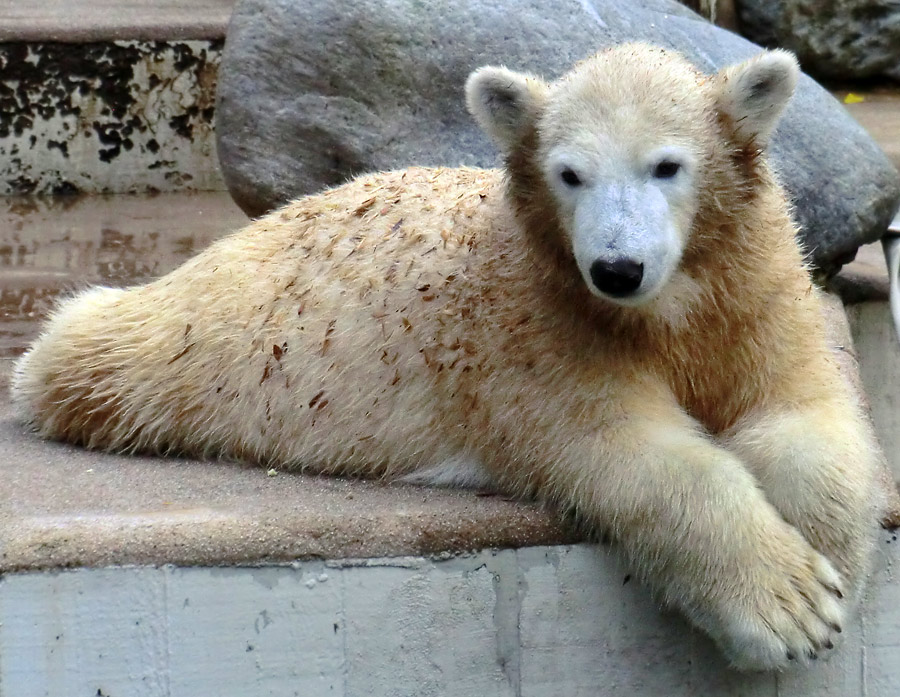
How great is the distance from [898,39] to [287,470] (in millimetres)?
6661

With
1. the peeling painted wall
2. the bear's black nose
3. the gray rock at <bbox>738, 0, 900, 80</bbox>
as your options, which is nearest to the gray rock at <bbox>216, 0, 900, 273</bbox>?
the peeling painted wall

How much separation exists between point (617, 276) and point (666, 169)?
291 mm

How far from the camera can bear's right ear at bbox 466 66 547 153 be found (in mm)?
2676

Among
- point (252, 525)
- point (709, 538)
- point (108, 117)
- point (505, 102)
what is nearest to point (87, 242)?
point (108, 117)

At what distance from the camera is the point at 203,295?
3.48m

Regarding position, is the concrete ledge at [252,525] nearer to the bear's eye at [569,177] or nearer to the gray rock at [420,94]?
the bear's eye at [569,177]

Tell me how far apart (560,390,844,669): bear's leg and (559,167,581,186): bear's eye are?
487 millimetres

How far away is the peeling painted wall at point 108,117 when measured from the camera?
6641mm

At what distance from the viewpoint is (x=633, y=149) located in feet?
8.01

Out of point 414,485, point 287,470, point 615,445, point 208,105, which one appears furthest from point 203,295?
point 208,105

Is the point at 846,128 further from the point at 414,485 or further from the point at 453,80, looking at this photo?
the point at 414,485

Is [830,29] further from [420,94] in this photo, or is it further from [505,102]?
[505,102]

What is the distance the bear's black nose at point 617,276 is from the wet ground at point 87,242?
10.6 ft

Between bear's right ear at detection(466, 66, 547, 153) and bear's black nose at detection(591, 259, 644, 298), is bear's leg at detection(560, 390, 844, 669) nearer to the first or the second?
bear's black nose at detection(591, 259, 644, 298)
